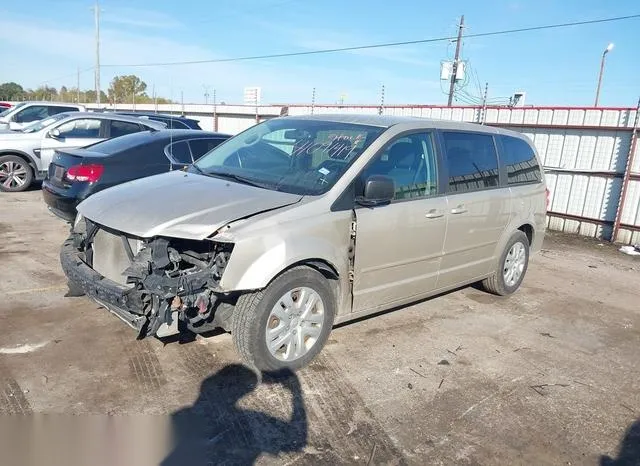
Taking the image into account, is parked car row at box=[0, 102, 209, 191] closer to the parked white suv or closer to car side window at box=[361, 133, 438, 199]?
the parked white suv

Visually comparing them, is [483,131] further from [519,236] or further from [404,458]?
[404,458]

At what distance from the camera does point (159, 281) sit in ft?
10.6

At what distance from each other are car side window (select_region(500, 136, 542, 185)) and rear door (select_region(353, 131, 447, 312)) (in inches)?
54.7

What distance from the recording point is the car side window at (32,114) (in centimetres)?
1459

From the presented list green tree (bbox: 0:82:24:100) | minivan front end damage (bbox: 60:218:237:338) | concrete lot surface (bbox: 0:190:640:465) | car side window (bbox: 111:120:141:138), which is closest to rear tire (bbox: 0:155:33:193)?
car side window (bbox: 111:120:141:138)

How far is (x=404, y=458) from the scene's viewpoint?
2.91 m

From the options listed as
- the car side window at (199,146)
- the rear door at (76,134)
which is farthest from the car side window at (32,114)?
the car side window at (199,146)

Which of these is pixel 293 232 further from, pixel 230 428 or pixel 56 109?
pixel 56 109

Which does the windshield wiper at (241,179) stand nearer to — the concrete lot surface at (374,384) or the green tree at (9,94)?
the concrete lot surface at (374,384)

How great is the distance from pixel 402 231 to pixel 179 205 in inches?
70.0

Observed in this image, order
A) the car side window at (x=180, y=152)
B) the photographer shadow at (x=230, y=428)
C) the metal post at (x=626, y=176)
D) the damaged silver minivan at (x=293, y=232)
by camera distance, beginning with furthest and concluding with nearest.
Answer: the metal post at (x=626, y=176), the car side window at (x=180, y=152), the damaged silver minivan at (x=293, y=232), the photographer shadow at (x=230, y=428)

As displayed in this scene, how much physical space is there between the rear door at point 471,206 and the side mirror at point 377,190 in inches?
38.5

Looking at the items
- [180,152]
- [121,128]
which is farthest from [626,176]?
[121,128]

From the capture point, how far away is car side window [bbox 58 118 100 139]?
10.2m
